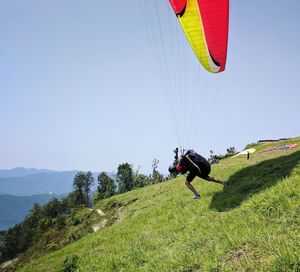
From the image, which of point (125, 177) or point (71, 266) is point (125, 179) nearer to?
point (125, 177)

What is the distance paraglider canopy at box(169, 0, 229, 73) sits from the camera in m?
11.7

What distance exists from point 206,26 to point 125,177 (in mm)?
107849

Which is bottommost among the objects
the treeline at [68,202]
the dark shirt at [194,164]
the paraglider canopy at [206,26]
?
the dark shirt at [194,164]

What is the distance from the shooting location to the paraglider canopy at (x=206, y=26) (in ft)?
38.3

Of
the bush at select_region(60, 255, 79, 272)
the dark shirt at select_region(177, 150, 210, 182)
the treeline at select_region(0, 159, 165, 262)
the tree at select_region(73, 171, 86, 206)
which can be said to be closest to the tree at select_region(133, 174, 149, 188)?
the treeline at select_region(0, 159, 165, 262)

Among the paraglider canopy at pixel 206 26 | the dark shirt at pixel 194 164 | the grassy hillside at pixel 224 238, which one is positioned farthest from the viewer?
the dark shirt at pixel 194 164

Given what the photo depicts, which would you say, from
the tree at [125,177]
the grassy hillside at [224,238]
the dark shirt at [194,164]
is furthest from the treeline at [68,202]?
the grassy hillside at [224,238]

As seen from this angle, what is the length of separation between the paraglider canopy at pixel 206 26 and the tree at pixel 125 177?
342 feet

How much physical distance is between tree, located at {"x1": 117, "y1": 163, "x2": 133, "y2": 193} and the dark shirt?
104 metres

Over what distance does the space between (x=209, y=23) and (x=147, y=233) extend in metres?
8.29

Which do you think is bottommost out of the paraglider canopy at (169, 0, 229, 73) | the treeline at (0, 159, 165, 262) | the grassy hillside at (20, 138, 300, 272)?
the grassy hillside at (20, 138, 300, 272)

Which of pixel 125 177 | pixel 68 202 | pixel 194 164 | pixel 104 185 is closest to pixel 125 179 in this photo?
pixel 125 177

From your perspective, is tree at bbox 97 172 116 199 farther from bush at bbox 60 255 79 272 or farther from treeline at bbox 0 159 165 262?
bush at bbox 60 255 79 272

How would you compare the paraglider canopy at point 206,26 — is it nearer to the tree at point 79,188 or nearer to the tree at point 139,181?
the tree at point 139,181
